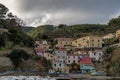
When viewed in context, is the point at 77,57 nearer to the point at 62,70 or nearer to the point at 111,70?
the point at 62,70

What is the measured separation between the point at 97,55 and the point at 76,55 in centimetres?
664

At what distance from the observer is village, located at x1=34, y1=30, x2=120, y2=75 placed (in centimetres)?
8531

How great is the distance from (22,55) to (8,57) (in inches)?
151

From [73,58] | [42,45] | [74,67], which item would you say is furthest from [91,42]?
[74,67]

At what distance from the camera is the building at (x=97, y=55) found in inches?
3716

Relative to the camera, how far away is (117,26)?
437 ft

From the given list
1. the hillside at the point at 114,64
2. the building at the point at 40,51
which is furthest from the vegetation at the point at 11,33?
the hillside at the point at 114,64

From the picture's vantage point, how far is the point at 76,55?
9288 cm

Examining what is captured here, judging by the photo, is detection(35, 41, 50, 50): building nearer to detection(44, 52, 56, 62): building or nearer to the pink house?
detection(44, 52, 56, 62): building

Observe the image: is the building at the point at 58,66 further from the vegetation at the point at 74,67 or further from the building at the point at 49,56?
the building at the point at 49,56

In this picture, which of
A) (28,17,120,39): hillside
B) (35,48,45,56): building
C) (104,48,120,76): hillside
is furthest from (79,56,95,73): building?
(28,17,120,39): hillside

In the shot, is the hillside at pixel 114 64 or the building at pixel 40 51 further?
the building at pixel 40 51

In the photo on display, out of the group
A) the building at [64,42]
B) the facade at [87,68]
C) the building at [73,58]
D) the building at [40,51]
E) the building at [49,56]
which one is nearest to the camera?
the facade at [87,68]

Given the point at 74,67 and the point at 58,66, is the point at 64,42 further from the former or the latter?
the point at 58,66
